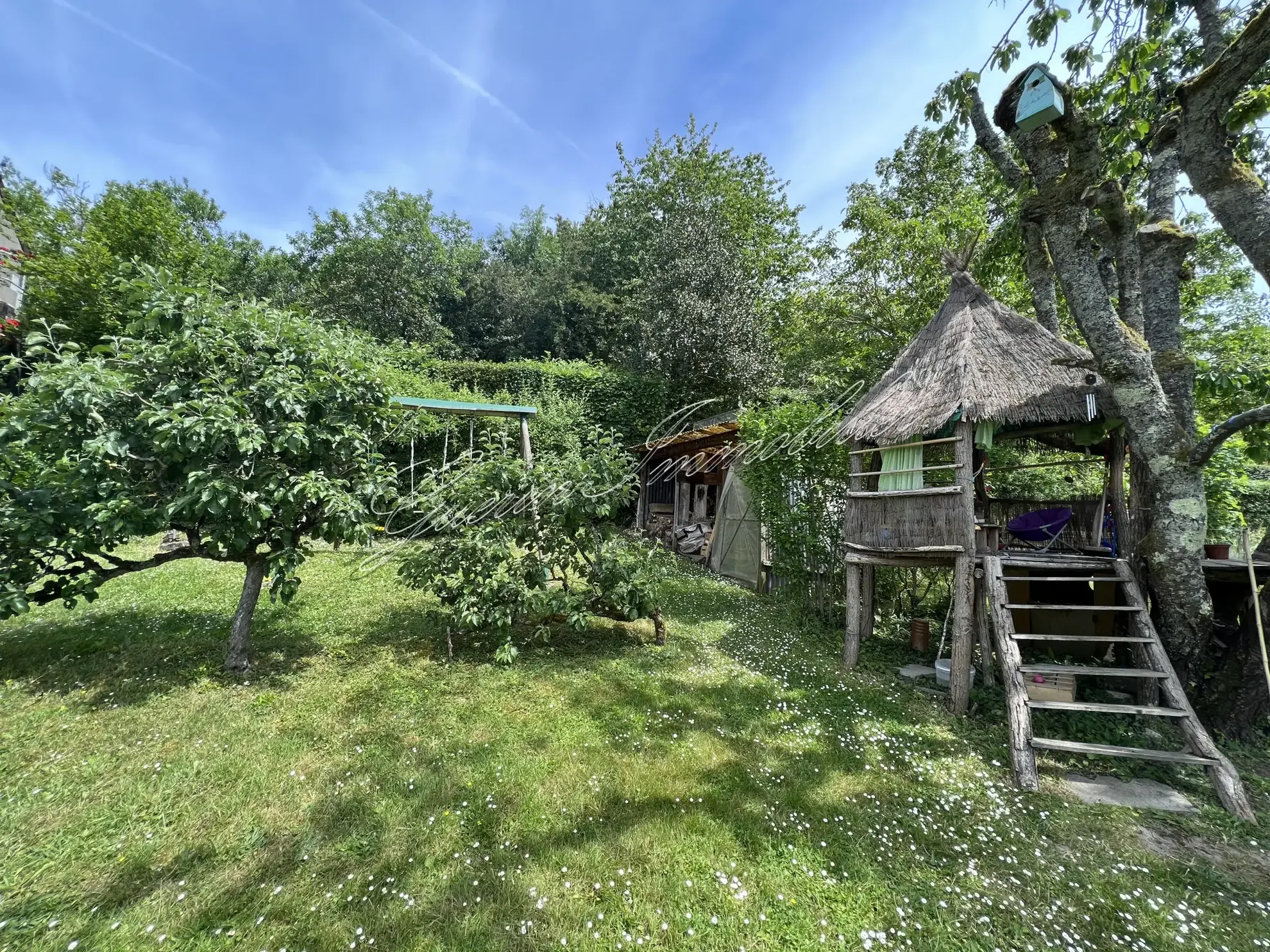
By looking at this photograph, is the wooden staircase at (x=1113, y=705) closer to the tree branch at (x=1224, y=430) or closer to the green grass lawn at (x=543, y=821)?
the green grass lawn at (x=543, y=821)

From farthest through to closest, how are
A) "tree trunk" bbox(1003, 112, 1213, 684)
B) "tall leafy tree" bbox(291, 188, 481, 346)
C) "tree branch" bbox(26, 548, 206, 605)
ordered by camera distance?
"tall leafy tree" bbox(291, 188, 481, 346) → "tree trunk" bbox(1003, 112, 1213, 684) → "tree branch" bbox(26, 548, 206, 605)

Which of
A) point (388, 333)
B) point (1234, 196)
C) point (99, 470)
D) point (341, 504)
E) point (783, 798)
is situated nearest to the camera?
point (783, 798)

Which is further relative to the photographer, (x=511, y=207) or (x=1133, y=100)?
(x=511, y=207)

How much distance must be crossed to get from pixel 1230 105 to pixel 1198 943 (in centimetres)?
531

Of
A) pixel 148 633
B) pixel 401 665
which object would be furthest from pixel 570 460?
pixel 148 633

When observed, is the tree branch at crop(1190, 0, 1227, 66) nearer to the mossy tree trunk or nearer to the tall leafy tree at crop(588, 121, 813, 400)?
the mossy tree trunk

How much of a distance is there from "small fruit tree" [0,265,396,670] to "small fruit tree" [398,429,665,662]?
2.65 feet

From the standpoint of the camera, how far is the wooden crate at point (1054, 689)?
451 centimetres

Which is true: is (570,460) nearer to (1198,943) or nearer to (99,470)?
(99,470)

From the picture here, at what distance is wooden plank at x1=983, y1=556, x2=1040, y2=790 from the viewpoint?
3.53 meters

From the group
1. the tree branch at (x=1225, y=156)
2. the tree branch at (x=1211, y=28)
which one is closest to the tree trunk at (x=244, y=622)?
the tree branch at (x=1225, y=156)

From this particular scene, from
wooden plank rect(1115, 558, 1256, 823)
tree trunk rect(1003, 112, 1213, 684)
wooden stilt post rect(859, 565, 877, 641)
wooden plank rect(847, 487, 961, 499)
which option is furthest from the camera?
wooden stilt post rect(859, 565, 877, 641)

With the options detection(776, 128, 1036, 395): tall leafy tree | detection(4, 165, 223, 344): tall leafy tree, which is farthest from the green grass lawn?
detection(4, 165, 223, 344): tall leafy tree

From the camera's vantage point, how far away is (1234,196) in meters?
3.47
